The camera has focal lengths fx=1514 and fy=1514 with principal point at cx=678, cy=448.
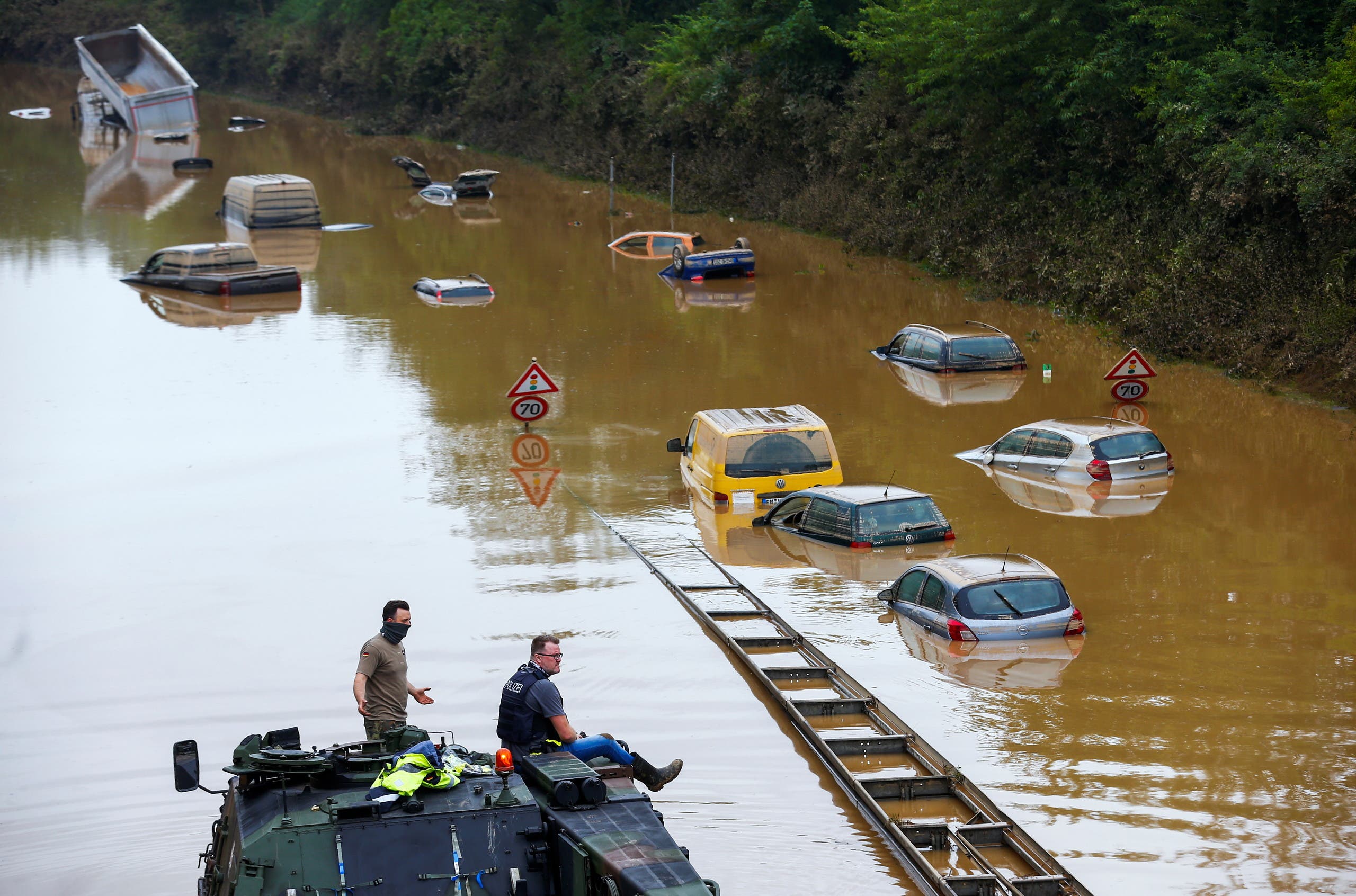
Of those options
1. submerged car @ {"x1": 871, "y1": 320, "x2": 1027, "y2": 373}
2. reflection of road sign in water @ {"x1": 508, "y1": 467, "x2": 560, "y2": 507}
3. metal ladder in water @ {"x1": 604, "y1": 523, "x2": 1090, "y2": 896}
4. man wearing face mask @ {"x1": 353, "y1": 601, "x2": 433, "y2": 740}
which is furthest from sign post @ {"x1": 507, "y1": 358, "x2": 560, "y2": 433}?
man wearing face mask @ {"x1": 353, "y1": 601, "x2": 433, "y2": 740}

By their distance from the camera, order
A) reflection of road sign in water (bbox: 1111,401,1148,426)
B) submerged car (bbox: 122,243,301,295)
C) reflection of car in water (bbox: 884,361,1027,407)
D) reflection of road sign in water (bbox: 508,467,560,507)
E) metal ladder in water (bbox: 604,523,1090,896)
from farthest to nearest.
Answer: submerged car (bbox: 122,243,301,295) < reflection of car in water (bbox: 884,361,1027,407) < reflection of road sign in water (bbox: 1111,401,1148,426) < reflection of road sign in water (bbox: 508,467,560,507) < metal ladder in water (bbox: 604,523,1090,896)

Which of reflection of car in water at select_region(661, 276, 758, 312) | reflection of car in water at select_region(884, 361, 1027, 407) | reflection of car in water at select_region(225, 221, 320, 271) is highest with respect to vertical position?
reflection of car in water at select_region(884, 361, 1027, 407)

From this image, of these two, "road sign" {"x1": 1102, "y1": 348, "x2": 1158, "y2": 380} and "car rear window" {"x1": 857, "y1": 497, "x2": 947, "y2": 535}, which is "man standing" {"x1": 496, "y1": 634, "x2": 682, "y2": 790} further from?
"road sign" {"x1": 1102, "y1": 348, "x2": 1158, "y2": 380}

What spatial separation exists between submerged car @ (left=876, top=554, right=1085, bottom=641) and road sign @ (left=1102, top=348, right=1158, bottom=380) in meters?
12.3

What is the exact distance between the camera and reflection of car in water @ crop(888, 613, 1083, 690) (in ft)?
53.1

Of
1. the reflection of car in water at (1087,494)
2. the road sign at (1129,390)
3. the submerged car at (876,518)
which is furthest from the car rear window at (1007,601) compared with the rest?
the road sign at (1129,390)

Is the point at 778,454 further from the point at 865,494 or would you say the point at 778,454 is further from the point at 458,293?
the point at 458,293

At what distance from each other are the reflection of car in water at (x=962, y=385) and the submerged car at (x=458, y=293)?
1405 cm

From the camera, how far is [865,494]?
21031 mm

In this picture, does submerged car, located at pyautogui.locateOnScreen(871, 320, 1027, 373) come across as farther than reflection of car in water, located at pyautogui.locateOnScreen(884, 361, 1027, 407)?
Yes

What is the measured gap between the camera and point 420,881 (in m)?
9.30

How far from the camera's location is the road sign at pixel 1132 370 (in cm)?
2858

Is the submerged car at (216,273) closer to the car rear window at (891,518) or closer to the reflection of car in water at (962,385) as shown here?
the reflection of car in water at (962,385)

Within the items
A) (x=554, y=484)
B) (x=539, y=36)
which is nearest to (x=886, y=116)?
(x=554, y=484)
